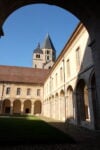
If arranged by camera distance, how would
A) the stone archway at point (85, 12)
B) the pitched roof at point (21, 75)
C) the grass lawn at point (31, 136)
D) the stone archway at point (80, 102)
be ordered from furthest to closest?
the pitched roof at point (21, 75) → the stone archway at point (80, 102) → the grass lawn at point (31, 136) → the stone archway at point (85, 12)

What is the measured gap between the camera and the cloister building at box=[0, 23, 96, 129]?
1217 cm

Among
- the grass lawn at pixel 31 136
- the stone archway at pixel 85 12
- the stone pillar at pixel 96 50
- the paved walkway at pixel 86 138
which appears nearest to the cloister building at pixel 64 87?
the stone pillar at pixel 96 50

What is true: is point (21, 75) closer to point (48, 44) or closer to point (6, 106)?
point (6, 106)

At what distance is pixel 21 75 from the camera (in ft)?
132

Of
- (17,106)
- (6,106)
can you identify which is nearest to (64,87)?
(17,106)

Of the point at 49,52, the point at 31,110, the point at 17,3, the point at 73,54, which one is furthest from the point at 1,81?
the point at 49,52

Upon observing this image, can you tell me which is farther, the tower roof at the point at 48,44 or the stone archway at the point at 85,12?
the tower roof at the point at 48,44

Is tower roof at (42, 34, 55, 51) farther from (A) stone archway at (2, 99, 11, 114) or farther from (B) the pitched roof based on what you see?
(A) stone archway at (2, 99, 11, 114)

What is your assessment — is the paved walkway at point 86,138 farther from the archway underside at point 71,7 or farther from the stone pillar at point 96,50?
the archway underside at point 71,7

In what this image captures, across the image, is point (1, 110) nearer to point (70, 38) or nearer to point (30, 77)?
point (30, 77)

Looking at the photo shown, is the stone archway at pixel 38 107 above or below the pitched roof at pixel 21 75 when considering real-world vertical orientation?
below

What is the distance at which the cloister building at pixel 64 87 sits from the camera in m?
12.2

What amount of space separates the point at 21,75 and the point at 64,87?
23598mm

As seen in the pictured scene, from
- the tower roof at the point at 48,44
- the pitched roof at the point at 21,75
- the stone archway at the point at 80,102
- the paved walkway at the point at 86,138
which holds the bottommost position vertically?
the paved walkway at the point at 86,138
